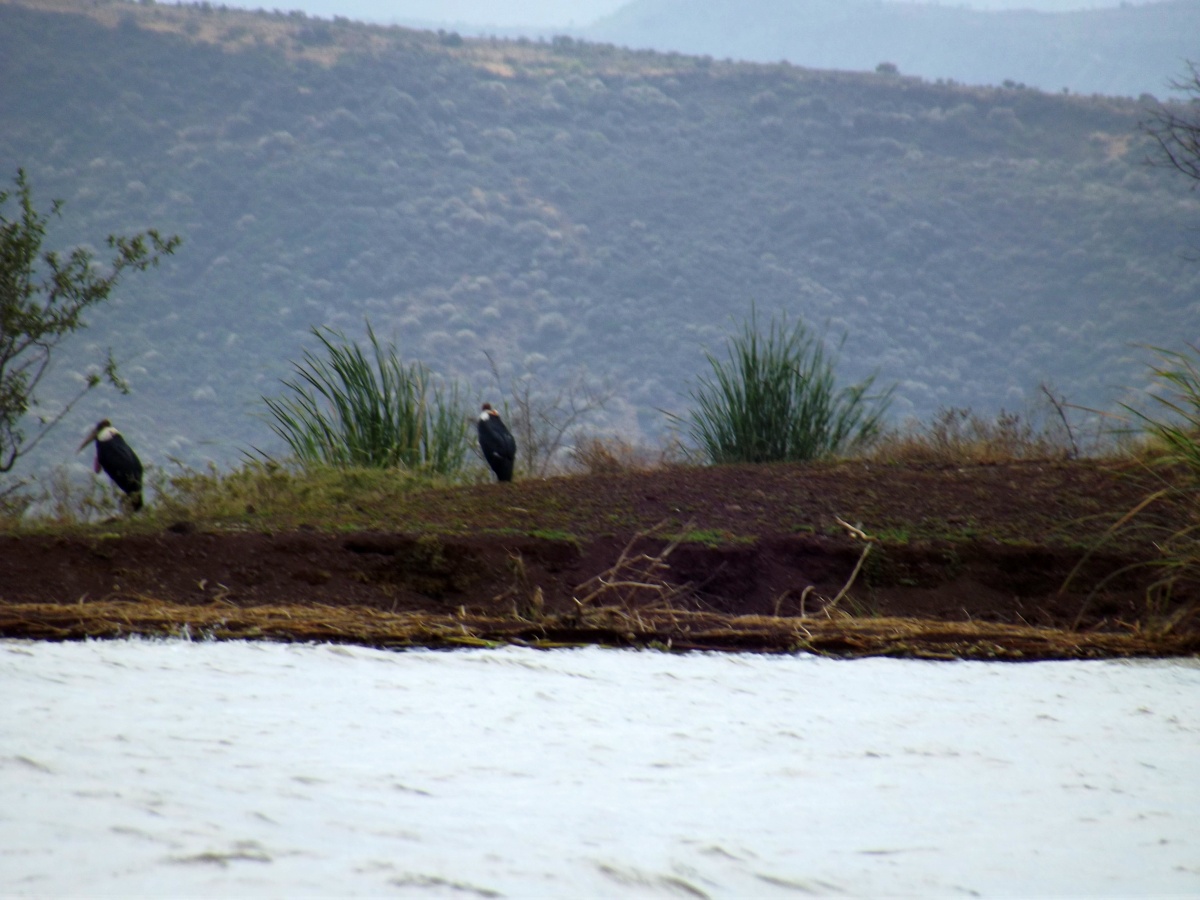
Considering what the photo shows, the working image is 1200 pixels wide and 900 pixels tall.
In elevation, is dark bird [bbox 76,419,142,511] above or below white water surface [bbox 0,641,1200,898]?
above

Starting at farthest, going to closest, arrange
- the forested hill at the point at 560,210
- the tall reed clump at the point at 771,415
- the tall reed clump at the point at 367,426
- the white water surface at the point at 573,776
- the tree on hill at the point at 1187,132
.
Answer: the forested hill at the point at 560,210
the tree on hill at the point at 1187,132
the tall reed clump at the point at 771,415
the tall reed clump at the point at 367,426
the white water surface at the point at 573,776

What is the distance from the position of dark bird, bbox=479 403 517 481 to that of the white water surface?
4.17 m

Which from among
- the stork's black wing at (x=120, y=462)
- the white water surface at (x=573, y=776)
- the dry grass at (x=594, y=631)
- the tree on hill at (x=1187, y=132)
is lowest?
the white water surface at (x=573, y=776)

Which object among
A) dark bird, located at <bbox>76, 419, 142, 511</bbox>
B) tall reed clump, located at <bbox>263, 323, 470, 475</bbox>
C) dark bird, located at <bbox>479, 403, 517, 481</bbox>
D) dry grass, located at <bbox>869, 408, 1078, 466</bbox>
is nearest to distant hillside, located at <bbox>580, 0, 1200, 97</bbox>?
dry grass, located at <bbox>869, 408, 1078, 466</bbox>

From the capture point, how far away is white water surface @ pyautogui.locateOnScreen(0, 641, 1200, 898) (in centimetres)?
116

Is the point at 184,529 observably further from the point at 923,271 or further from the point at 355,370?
the point at 923,271

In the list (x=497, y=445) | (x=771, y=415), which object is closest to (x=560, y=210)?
(x=497, y=445)

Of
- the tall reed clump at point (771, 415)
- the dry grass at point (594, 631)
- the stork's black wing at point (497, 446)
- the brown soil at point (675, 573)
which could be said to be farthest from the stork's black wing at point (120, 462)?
the dry grass at point (594, 631)

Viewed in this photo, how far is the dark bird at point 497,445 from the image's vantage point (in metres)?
6.34

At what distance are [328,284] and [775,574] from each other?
2979cm

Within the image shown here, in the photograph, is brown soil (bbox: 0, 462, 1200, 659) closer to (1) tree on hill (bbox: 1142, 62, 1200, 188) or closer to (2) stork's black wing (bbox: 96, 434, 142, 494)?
(2) stork's black wing (bbox: 96, 434, 142, 494)

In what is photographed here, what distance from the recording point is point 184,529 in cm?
338

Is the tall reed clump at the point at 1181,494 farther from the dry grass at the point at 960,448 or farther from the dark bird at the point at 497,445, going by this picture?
the dark bird at the point at 497,445

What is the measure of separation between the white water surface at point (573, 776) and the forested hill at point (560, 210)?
80.9ft
